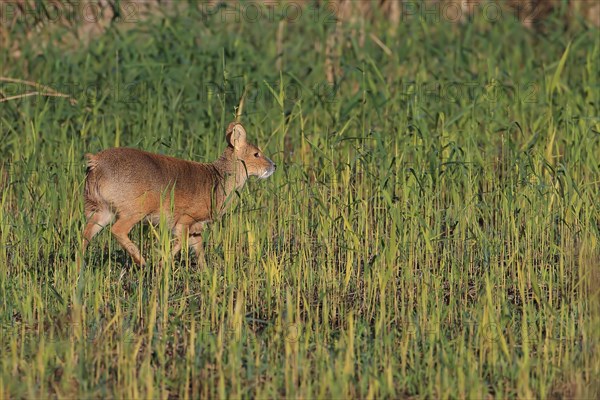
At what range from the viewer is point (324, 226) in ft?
21.7

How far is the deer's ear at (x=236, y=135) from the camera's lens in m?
7.84

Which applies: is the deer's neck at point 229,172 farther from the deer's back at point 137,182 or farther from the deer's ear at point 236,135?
the deer's back at point 137,182

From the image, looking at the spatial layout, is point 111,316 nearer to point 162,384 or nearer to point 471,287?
point 162,384

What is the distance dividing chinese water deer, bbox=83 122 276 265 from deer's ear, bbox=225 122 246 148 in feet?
0.08

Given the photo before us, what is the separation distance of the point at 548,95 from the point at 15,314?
4.77 m

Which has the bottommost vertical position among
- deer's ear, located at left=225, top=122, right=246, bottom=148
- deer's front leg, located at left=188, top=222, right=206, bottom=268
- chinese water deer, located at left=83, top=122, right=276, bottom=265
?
deer's front leg, located at left=188, top=222, right=206, bottom=268

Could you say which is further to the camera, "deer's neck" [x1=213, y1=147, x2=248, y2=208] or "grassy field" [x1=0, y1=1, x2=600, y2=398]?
"deer's neck" [x1=213, y1=147, x2=248, y2=208]

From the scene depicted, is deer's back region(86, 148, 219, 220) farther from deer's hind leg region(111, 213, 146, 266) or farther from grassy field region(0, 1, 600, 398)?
grassy field region(0, 1, 600, 398)

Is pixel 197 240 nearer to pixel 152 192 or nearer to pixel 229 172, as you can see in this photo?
pixel 152 192

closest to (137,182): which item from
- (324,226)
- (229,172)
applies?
(229,172)

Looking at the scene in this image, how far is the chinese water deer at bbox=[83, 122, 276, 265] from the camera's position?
6914 mm

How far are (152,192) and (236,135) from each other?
38.9 inches

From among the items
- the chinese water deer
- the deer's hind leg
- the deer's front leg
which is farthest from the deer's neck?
the deer's hind leg

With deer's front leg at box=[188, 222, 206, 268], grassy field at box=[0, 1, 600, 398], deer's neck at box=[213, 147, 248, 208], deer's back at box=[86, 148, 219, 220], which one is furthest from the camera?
deer's neck at box=[213, 147, 248, 208]
